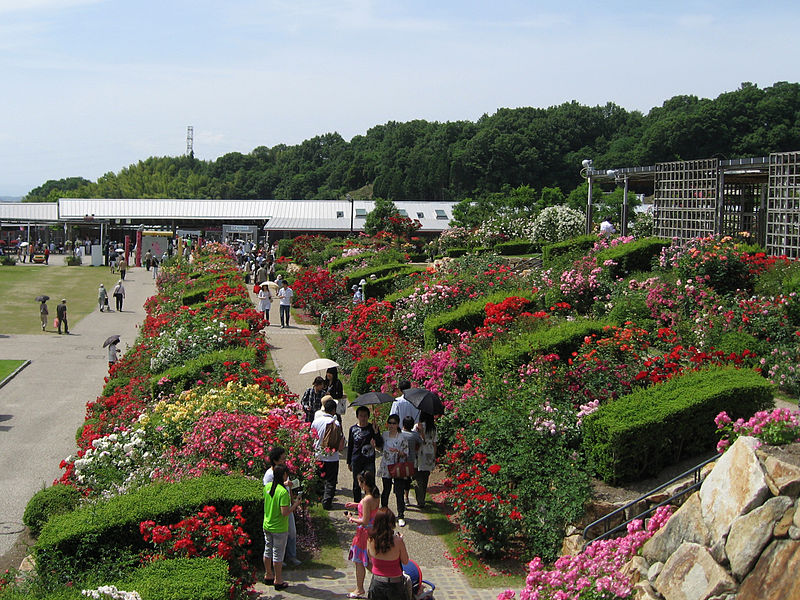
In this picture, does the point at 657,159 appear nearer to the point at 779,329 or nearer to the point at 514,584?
the point at 779,329

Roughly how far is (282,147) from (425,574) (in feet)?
442

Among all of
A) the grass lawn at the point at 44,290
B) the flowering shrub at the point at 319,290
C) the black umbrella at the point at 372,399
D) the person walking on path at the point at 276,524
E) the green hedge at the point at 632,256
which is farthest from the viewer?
the grass lawn at the point at 44,290

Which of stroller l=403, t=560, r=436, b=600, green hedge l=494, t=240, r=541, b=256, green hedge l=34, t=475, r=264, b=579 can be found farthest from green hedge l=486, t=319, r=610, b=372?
green hedge l=494, t=240, r=541, b=256

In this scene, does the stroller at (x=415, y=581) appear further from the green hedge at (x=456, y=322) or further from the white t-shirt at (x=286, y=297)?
the white t-shirt at (x=286, y=297)

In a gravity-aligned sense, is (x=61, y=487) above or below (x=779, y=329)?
below

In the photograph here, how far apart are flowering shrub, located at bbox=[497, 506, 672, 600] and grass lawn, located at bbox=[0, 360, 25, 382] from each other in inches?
560

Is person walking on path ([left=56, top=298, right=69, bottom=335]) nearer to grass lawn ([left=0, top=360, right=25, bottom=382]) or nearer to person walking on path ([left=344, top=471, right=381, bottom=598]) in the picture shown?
grass lawn ([left=0, top=360, right=25, bottom=382])

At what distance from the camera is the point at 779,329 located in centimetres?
1091

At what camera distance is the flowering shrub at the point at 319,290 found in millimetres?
22188

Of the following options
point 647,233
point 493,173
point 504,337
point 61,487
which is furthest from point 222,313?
point 493,173

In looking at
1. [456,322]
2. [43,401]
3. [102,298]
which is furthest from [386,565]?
[102,298]

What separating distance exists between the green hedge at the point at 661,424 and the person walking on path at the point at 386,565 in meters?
2.79

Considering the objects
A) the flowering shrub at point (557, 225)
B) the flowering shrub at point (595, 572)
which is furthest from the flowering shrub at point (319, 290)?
the flowering shrub at point (595, 572)

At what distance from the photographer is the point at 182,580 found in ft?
19.9
